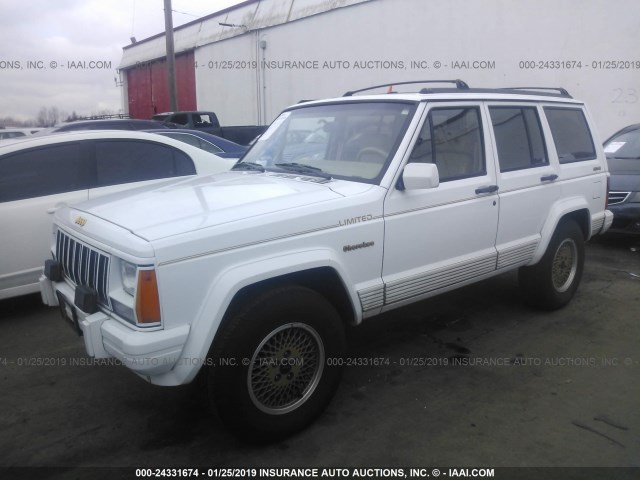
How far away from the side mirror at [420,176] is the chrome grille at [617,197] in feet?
16.3

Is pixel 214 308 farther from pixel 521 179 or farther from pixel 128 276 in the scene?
pixel 521 179

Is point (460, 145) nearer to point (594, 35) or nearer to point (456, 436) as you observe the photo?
point (456, 436)

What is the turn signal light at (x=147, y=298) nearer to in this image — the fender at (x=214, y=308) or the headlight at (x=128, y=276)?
the headlight at (x=128, y=276)

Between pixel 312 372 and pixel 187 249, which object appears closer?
pixel 187 249

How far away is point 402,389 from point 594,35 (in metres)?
9.91

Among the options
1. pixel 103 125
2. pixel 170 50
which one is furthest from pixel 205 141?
pixel 170 50

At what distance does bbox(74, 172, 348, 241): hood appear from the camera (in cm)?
264

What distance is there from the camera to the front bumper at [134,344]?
243cm

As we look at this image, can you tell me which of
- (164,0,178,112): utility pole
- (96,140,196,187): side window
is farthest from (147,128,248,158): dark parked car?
(164,0,178,112): utility pole

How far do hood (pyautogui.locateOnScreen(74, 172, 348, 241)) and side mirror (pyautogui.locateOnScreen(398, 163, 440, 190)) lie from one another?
0.43 metres

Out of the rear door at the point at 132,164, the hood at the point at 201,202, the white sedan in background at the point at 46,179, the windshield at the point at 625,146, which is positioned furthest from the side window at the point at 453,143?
the windshield at the point at 625,146

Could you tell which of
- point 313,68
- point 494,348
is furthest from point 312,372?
point 313,68

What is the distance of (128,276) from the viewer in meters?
2.57

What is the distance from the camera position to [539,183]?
429cm
